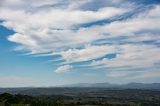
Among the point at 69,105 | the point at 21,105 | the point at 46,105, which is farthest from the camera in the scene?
the point at 69,105

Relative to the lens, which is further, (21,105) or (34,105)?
(34,105)

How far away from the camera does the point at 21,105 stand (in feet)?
455

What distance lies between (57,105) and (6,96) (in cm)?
3451

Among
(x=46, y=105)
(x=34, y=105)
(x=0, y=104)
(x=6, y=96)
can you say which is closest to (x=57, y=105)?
(x=46, y=105)

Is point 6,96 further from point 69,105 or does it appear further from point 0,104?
point 69,105

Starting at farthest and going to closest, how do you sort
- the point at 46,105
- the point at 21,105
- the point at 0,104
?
the point at 46,105 < the point at 21,105 < the point at 0,104

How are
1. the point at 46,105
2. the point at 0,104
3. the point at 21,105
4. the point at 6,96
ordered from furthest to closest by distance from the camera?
the point at 46,105 → the point at 6,96 → the point at 21,105 → the point at 0,104

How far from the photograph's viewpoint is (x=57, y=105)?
174125 millimetres

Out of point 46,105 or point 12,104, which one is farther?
point 46,105

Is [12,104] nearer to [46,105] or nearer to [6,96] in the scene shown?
[6,96]

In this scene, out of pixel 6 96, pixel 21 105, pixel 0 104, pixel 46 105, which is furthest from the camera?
pixel 46 105

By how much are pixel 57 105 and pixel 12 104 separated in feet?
130

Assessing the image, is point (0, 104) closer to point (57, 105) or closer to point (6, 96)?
point (6, 96)

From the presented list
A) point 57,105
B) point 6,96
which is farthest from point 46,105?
point 6,96
